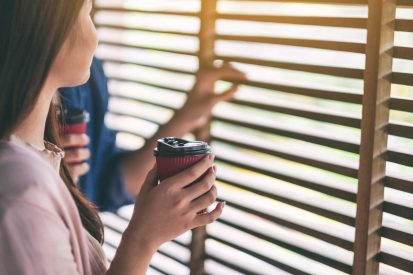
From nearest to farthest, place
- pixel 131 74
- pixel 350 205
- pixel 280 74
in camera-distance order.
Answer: pixel 350 205, pixel 280 74, pixel 131 74

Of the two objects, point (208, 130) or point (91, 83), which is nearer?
point (208, 130)

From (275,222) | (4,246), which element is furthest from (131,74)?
(4,246)

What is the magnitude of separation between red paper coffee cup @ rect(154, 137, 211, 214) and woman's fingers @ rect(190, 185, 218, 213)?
13 cm

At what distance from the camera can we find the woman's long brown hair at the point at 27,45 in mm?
1771

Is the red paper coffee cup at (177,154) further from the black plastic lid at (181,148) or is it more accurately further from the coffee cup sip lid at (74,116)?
the coffee cup sip lid at (74,116)

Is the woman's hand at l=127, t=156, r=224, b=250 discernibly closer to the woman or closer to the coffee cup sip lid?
the woman

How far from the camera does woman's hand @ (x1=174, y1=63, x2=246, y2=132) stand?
9.28 ft

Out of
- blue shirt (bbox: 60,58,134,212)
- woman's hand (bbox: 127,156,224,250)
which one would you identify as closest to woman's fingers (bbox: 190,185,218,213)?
woman's hand (bbox: 127,156,224,250)

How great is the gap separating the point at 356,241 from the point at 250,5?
3.78 ft

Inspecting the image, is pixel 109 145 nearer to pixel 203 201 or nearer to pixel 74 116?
pixel 74 116

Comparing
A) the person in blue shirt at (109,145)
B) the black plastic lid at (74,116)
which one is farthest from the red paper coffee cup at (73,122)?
the person in blue shirt at (109,145)

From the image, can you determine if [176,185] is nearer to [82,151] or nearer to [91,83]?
[82,151]

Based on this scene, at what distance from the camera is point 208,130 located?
3014 millimetres

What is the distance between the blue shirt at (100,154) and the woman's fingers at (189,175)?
1.47 metres
